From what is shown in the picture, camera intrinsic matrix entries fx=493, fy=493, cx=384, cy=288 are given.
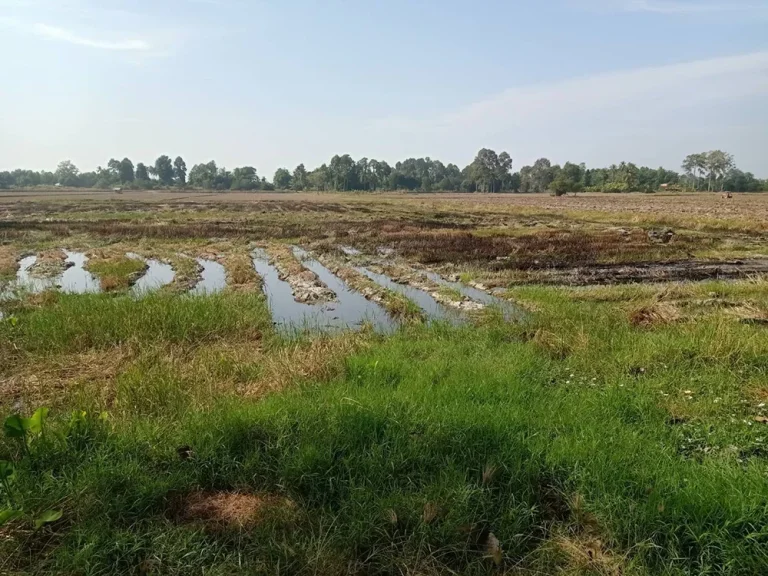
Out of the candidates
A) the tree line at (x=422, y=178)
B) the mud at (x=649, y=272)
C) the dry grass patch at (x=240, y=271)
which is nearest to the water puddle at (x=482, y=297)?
the mud at (x=649, y=272)

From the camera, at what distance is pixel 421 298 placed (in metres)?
11.9

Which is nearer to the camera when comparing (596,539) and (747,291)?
(596,539)

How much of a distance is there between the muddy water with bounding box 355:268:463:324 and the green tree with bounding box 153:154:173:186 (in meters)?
136

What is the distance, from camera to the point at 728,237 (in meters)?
21.6

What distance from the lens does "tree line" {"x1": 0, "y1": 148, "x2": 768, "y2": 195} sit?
91438mm

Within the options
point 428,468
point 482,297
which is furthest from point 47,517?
point 482,297

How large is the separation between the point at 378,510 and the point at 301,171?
128755 mm

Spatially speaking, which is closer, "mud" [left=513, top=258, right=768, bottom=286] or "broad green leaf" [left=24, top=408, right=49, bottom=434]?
"broad green leaf" [left=24, top=408, right=49, bottom=434]

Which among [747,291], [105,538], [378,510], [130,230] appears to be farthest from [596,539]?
[130,230]

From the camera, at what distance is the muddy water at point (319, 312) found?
31.2 feet

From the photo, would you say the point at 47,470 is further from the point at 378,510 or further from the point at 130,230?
the point at 130,230

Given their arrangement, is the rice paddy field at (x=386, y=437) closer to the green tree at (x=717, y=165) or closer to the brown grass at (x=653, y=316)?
the brown grass at (x=653, y=316)

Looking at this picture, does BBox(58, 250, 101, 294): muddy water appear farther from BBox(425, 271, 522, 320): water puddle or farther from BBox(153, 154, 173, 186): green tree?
BBox(153, 154, 173, 186): green tree

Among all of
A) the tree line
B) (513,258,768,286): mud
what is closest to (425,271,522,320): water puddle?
(513,258,768,286): mud
